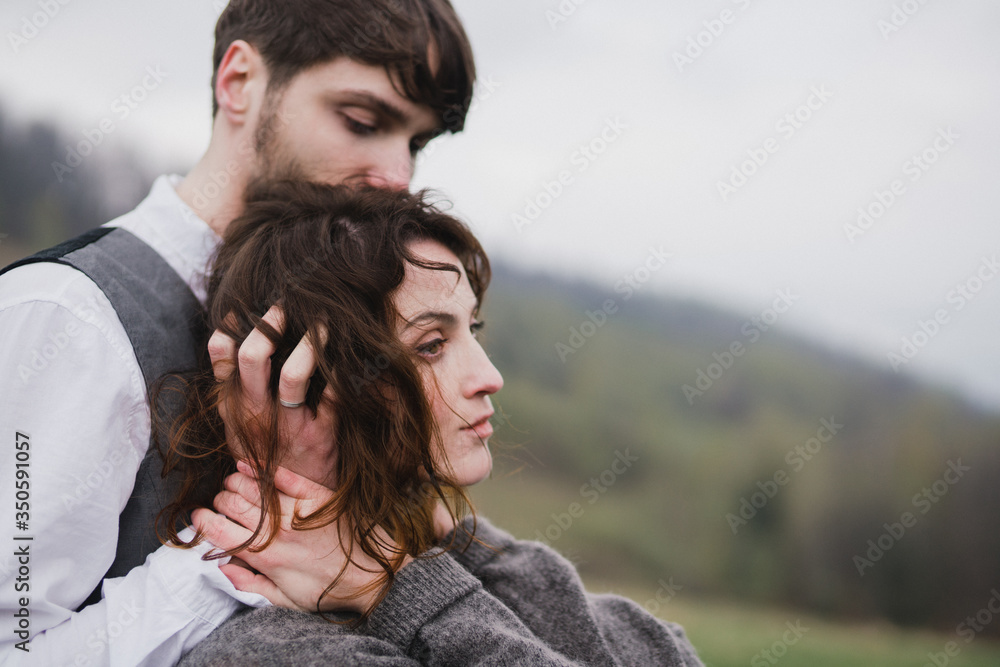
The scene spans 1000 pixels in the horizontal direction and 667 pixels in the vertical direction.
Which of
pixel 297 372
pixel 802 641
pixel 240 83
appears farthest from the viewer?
pixel 802 641

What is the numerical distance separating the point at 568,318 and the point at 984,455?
273 inches

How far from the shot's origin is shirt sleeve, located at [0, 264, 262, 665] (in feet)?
4.17

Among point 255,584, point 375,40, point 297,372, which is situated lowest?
point 255,584

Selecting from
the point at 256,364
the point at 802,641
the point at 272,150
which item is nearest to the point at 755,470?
the point at 802,641

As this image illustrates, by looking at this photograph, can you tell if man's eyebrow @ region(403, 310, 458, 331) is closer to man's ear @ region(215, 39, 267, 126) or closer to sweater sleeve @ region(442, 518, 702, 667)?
sweater sleeve @ region(442, 518, 702, 667)

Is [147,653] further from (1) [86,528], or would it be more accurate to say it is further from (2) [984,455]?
(2) [984,455]

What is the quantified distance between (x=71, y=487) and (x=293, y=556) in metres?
0.45

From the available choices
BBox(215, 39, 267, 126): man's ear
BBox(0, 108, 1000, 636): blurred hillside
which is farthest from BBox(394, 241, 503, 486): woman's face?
BBox(0, 108, 1000, 636): blurred hillside

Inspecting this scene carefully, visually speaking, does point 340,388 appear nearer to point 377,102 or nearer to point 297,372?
point 297,372

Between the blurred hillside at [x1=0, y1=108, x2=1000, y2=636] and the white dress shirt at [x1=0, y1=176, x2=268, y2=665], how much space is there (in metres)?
8.19

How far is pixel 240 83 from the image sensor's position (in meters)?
2.15

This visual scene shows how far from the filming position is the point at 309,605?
143cm

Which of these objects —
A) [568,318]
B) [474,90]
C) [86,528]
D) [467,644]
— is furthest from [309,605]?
[568,318]

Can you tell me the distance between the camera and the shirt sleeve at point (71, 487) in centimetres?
127
